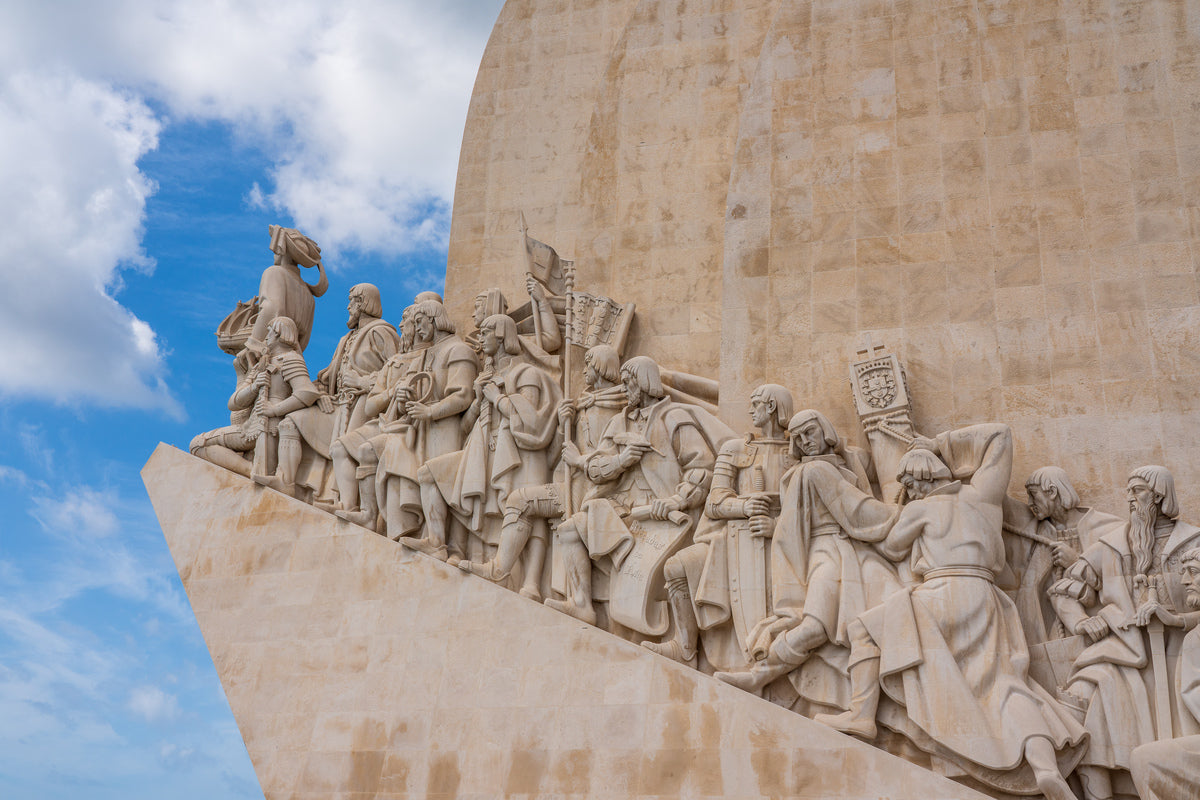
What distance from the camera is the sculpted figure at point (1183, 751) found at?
22.1ft

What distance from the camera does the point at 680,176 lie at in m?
11.0

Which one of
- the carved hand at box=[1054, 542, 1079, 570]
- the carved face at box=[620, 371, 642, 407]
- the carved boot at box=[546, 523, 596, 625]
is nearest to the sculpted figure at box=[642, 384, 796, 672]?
the carved boot at box=[546, 523, 596, 625]

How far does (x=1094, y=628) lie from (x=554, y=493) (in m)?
3.53

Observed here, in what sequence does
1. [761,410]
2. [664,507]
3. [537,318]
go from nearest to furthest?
[664,507] → [761,410] → [537,318]

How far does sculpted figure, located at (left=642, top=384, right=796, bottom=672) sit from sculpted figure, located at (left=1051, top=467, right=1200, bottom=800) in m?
1.74


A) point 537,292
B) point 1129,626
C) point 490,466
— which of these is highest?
point 537,292

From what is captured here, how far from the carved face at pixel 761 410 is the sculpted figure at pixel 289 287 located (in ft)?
14.5

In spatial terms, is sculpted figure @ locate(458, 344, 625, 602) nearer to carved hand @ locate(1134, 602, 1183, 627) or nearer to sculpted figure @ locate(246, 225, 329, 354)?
sculpted figure @ locate(246, 225, 329, 354)

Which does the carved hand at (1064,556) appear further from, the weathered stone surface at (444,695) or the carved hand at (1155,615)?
the weathered stone surface at (444,695)

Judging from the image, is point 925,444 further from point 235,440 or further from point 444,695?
point 235,440

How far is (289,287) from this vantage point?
38.5ft

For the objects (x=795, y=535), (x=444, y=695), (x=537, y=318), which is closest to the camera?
(x=795, y=535)

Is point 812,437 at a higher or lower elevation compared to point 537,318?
lower

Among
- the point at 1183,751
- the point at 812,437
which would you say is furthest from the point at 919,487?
the point at 1183,751
